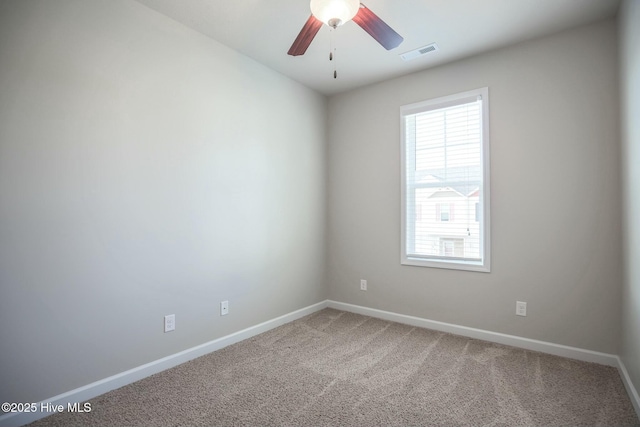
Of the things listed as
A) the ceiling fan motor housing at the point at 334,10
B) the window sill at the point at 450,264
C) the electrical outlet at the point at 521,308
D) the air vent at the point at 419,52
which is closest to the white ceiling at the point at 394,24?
the air vent at the point at 419,52

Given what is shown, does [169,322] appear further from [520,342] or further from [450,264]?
[520,342]

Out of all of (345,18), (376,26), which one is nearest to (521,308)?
(376,26)

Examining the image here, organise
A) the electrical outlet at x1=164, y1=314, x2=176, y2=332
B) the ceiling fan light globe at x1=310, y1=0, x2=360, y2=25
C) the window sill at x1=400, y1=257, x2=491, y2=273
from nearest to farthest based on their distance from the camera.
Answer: the ceiling fan light globe at x1=310, y1=0, x2=360, y2=25 → the electrical outlet at x1=164, y1=314, x2=176, y2=332 → the window sill at x1=400, y1=257, x2=491, y2=273

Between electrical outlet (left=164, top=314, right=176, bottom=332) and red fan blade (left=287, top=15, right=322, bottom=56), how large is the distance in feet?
6.77

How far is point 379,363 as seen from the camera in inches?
97.7

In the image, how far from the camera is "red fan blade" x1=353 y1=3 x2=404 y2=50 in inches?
66.4

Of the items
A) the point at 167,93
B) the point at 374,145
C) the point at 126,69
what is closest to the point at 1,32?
the point at 126,69

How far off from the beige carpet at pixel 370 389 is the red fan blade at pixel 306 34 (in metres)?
2.15

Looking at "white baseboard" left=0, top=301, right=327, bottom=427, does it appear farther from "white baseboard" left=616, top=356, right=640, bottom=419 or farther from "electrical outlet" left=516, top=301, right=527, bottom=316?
"white baseboard" left=616, top=356, right=640, bottom=419

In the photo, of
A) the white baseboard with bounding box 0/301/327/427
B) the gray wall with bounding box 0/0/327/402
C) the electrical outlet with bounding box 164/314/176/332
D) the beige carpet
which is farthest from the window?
the electrical outlet with bounding box 164/314/176/332

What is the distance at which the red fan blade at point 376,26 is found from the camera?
5.54 ft

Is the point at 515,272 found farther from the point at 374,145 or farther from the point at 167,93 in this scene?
the point at 167,93

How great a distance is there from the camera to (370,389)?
211 cm

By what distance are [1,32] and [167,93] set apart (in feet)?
2.96
